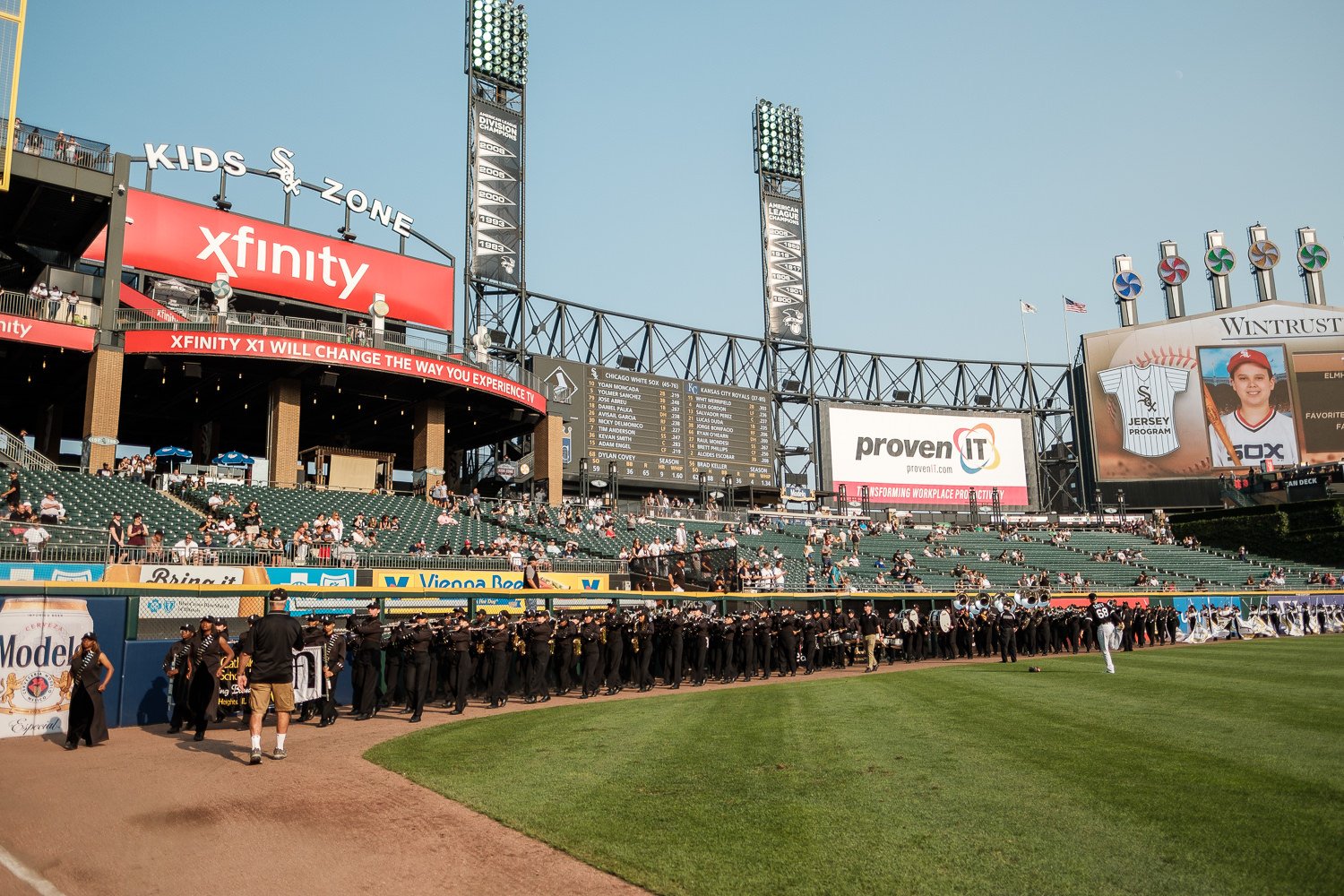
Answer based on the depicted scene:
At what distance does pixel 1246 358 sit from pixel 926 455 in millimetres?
22296

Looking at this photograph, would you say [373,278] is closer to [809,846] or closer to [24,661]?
[24,661]

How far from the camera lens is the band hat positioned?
61.2 meters

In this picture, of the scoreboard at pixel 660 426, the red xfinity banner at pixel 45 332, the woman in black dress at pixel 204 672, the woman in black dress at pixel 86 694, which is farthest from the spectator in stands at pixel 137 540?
the scoreboard at pixel 660 426

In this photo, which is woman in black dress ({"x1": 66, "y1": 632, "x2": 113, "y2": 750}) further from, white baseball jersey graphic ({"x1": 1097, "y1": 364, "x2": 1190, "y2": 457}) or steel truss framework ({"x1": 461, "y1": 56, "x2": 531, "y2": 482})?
white baseball jersey graphic ({"x1": 1097, "y1": 364, "x2": 1190, "y2": 457})

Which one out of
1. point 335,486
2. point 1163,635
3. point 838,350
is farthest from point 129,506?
point 838,350

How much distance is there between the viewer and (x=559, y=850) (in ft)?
21.9

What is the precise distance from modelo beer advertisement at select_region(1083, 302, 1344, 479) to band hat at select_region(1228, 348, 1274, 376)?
0.19 ft

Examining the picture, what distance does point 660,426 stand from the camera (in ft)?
157

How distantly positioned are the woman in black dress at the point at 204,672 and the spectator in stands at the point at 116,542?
20.2 ft

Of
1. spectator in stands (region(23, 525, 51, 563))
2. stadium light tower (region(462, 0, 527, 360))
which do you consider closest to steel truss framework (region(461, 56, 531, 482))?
stadium light tower (region(462, 0, 527, 360))

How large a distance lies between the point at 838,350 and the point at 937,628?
112 feet

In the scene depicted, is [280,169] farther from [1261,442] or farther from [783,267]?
[1261,442]

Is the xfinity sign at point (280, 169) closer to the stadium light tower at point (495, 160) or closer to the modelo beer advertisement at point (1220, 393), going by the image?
the stadium light tower at point (495, 160)

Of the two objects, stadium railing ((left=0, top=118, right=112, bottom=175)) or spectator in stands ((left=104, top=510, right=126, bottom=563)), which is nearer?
spectator in stands ((left=104, top=510, right=126, bottom=563))
